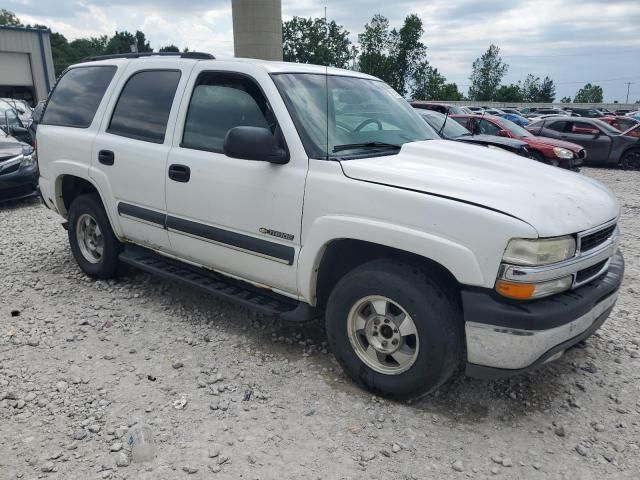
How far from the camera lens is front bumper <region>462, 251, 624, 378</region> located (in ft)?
8.39

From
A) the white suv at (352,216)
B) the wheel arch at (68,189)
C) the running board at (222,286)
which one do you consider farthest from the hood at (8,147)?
the running board at (222,286)

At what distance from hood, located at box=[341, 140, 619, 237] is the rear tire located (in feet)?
8.76

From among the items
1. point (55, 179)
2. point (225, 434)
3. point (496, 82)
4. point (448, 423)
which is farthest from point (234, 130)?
point (496, 82)

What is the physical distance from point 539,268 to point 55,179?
435cm

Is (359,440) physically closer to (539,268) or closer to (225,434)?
(225,434)

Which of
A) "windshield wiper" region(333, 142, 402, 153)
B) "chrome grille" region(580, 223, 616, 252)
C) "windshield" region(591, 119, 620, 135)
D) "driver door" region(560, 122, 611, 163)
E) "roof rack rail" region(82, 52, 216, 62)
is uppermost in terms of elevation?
"roof rack rail" region(82, 52, 216, 62)

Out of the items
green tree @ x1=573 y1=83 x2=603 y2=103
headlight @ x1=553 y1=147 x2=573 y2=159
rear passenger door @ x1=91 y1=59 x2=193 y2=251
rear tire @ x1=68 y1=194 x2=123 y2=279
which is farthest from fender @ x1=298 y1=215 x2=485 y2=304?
green tree @ x1=573 y1=83 x2=603 y2=103

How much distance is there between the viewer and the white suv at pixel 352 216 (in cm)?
261

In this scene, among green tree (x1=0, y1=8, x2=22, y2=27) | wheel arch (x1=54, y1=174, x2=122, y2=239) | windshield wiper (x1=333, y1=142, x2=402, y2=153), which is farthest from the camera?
green tree (x1=0, y1=8, x2=22, y2=27)

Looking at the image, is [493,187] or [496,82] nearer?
[493,187]

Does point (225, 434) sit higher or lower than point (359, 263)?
lower

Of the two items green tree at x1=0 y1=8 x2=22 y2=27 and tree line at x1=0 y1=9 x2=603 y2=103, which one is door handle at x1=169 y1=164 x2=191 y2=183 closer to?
tree line at x1=0 y1=9 x2=603 y2=103

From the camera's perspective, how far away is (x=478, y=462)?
8.71ft

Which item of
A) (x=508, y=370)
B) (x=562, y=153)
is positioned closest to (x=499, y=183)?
(x=508, y=370)
